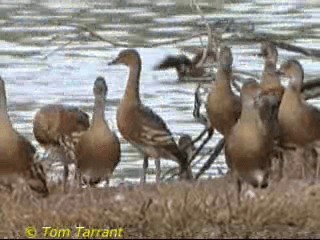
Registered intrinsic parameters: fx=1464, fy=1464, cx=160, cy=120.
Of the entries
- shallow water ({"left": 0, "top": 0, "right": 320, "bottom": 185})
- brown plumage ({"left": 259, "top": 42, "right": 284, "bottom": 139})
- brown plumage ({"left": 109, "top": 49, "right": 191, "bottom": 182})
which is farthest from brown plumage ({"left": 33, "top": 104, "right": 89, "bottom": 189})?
shallow water ({"left": 0, "top": 0, "right": 320, "bottom": 185})

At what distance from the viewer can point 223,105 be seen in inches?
490

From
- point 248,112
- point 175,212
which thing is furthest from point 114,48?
point 175,212

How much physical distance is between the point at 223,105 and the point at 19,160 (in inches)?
87.9

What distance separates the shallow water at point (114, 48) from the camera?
60.2 feet

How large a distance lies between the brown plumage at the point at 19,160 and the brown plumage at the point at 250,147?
1.43 meters

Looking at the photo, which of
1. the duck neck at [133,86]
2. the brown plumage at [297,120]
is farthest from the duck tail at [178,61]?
the brown plumage at [297,120]

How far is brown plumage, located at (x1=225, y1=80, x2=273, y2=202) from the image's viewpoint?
10805mm

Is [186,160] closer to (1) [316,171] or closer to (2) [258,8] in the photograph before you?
(1) [316,171]

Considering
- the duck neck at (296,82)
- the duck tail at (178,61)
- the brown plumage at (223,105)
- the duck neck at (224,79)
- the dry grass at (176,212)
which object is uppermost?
the duck neck at (296,82)

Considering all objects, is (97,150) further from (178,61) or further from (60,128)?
(178,61)

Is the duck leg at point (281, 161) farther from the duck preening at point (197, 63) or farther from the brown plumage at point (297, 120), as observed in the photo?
the duck preening at point (197, 63)

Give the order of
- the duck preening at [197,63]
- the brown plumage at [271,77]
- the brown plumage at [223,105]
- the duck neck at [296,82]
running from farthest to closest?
the duck preening at [197,63] → the brown plumage at [271,77] → the brown plumage at [223,105] → the duck neck at [296,82]

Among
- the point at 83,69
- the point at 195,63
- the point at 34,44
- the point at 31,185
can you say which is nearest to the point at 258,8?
the point at 34,44

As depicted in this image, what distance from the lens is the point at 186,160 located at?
12.9 meters
